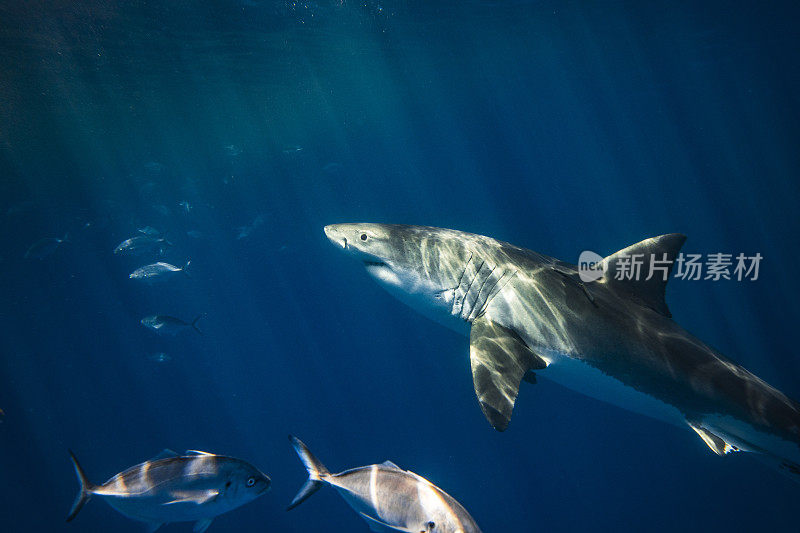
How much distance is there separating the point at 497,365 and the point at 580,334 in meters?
0.89

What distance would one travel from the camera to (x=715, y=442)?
3250 mm

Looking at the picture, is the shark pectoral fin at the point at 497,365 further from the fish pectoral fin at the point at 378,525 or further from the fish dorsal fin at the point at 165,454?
the fish dorsal fin at the point at 165,454

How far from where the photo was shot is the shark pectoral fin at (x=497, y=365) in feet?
8.65

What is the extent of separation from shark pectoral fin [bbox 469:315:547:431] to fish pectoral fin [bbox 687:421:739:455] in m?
1.42

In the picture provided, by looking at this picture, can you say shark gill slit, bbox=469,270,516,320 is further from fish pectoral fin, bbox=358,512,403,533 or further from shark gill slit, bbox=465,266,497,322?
fish pectoral fin, bbox=358,512,403,533

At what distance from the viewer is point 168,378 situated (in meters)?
25.2

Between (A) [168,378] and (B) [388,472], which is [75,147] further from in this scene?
(B) [388,472]

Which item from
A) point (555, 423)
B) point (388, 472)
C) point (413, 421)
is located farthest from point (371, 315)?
point (388, 472)

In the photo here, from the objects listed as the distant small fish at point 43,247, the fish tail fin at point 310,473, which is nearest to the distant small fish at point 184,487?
the fish tail fin at point 310,473

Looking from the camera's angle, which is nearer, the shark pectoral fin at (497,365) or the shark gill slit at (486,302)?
the shark pectoral fin at (497,365)

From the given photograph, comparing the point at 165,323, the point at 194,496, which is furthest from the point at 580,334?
the point at 165,323

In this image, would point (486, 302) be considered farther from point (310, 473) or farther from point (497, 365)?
point (310, 473)

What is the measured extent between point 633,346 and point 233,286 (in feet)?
125

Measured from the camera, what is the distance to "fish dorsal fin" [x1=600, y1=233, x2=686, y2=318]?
3.68 metres
